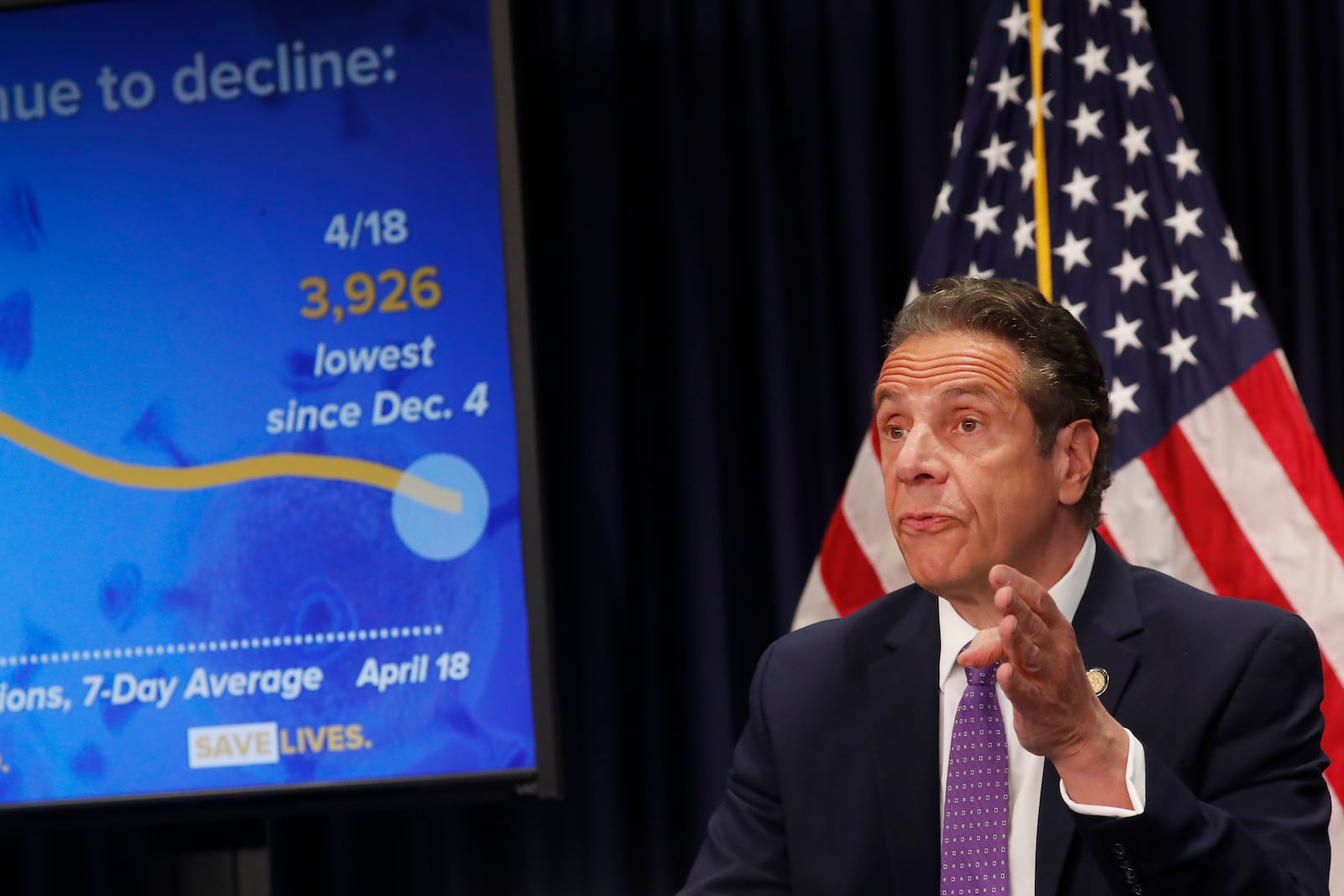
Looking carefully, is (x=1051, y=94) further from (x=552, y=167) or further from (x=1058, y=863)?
(x=1058, y=863)

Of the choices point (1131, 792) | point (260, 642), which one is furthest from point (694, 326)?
point (1131, 792)

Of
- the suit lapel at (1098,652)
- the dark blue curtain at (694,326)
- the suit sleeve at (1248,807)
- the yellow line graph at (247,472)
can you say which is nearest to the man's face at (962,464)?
the suit lapel at (1098,652)

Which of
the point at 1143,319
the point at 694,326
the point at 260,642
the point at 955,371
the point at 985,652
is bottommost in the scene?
the point at 985,652

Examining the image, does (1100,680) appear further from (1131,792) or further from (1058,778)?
(1131,792)

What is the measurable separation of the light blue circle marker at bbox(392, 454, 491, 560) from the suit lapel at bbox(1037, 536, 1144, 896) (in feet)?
4.83

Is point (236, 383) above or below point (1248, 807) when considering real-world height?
above

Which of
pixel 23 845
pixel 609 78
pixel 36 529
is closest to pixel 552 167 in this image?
pixel 609 78

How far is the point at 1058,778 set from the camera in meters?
1.79

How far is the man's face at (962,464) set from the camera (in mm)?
1812

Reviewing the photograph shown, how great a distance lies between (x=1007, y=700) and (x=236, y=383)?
2008 mm

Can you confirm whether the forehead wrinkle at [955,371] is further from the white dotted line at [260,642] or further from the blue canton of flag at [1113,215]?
the white dotted line at [260,642]

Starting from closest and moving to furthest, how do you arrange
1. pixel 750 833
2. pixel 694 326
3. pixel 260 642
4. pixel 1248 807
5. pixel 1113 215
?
pixel 1248 807 → pixel 750 833 → pixel 260 642 → pixel 1113 215 → pixel 694 326

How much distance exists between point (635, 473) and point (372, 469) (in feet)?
2.79

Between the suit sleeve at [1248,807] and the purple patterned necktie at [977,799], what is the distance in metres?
0.21
